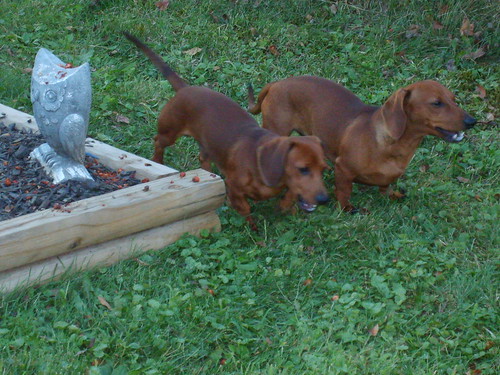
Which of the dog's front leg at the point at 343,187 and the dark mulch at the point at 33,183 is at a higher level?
the dark mulch at the point at 33,183

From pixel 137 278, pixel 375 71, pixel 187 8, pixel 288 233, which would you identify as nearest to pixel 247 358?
pixel 137 278

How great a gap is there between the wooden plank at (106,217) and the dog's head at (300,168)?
1.29 ft

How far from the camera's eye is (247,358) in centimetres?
358

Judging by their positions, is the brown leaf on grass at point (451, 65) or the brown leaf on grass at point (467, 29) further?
the brown leaf on grass at point (467, 29)

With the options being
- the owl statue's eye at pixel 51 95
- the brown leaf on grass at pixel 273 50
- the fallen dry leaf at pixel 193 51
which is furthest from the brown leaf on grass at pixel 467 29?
the owl statue's eye at pixel 51 95

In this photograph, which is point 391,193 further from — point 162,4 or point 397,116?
point 162,4

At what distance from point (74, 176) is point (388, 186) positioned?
7.17 feet

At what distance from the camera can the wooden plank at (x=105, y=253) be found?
12.6ft

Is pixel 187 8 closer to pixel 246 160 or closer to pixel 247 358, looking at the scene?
pixel 246 160

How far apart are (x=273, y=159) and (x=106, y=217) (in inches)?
40.8

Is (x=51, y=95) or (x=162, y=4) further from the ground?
(x=51, y=95)

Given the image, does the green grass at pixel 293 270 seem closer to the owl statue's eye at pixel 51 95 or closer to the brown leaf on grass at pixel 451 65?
the brown leaf on grass at pixel 451 65

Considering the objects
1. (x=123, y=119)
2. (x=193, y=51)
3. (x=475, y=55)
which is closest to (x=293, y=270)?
(x=123, y=119)

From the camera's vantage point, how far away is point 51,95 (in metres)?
4.36
